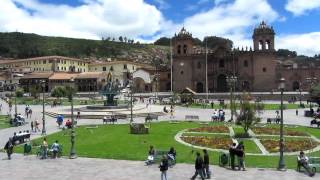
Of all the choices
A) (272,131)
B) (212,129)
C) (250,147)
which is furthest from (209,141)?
(272,131)

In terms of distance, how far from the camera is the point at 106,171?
19.2 m

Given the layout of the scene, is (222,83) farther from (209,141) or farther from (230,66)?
(209,141)

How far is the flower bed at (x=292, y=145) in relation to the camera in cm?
2442

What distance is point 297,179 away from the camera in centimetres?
1756

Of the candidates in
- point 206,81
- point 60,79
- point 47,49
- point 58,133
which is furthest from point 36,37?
point 58,133

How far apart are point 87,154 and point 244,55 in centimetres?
6976

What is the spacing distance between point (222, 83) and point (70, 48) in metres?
105

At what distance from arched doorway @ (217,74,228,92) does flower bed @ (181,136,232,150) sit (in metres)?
63.0

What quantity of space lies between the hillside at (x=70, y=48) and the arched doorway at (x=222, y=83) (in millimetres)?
82992

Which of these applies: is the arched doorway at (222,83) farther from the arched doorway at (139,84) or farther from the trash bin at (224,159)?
the trash bin at (224,159)

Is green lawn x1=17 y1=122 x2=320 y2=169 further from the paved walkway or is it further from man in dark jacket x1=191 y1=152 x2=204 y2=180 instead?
man in dark jacket x1=191 y1=152 x2=204 y2=180

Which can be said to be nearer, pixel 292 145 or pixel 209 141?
pixel 292 145

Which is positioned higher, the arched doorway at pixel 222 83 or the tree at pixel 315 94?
the arched doorway at pixel 222 83

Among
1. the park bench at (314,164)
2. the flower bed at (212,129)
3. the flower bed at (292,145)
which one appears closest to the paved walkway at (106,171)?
the park bench at (314,164)
